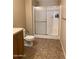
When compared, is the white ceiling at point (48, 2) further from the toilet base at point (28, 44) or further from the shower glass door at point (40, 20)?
the toilet base at point (28, 44)

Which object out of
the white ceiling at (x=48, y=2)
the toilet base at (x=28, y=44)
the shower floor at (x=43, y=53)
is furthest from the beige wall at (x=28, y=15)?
the shower floor at (x=43, y=53)

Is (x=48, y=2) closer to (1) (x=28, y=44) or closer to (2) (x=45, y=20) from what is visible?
(2) (x=45, y=20)

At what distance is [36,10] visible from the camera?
6.43m

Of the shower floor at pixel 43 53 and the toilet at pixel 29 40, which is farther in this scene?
the toilet at pixel 29 40

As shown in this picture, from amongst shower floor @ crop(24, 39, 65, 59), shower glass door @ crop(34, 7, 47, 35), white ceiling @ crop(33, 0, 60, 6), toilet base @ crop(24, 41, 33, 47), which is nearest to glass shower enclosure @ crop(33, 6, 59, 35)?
shower glass door @ crop(34, 7, 47, 35)

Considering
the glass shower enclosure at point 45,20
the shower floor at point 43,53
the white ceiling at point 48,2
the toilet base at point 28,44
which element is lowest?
the shower floor at point 43,53

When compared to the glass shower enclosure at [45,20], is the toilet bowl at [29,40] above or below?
below

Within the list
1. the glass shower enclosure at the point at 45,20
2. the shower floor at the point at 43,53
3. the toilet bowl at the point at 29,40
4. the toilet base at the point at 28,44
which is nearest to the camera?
the shower floor at the point at 43,53

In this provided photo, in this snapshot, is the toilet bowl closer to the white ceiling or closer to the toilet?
the toilet

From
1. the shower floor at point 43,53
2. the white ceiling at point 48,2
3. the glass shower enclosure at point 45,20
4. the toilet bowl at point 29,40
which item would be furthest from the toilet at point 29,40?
the white ceiling at point 48,2

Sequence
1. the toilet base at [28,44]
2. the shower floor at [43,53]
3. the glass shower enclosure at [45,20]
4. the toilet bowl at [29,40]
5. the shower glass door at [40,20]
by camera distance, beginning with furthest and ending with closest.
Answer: the shower glass door at [40,20] < the glass shower enclosure at [45,20] < the toilet base at [28,44] < the toilet bowl at [29,40] < the shower floor at [43,53]
